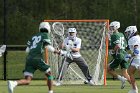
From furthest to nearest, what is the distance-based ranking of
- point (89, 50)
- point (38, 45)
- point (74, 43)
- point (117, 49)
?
point (89, 50) → point (74, 43) → point (117, 49) → point (38, 45)

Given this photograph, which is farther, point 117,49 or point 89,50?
point 89,50

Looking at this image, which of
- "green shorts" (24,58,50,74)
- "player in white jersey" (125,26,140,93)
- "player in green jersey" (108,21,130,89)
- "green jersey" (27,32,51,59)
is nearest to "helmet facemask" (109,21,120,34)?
"player in green jersey" (108,21,130,89)

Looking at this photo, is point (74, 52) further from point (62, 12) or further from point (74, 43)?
point (62, 12)

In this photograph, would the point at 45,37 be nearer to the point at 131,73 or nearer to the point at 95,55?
the point at 131,73

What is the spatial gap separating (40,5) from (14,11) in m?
4.98

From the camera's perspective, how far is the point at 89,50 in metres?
18.8

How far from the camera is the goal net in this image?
722 inches

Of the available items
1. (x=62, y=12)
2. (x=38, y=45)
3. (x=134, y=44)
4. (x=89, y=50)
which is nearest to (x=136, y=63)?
(x=134, y=44)

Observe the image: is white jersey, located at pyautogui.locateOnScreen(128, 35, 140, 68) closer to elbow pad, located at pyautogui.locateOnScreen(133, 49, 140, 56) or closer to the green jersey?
elbow pad, located at pyautogui.locateOnScreen(133, 49, 140, 56)

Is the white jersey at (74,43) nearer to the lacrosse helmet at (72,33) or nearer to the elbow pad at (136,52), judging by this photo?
the lacrosse helmet at (72,33)

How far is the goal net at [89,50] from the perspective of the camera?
18.4m

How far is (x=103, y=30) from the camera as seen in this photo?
728 inches

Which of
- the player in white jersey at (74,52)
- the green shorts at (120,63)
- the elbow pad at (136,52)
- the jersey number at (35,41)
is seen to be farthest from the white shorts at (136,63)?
the player in white jersey at (74,52)

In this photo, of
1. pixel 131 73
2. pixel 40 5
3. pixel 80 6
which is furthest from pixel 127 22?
pixel 131 73
